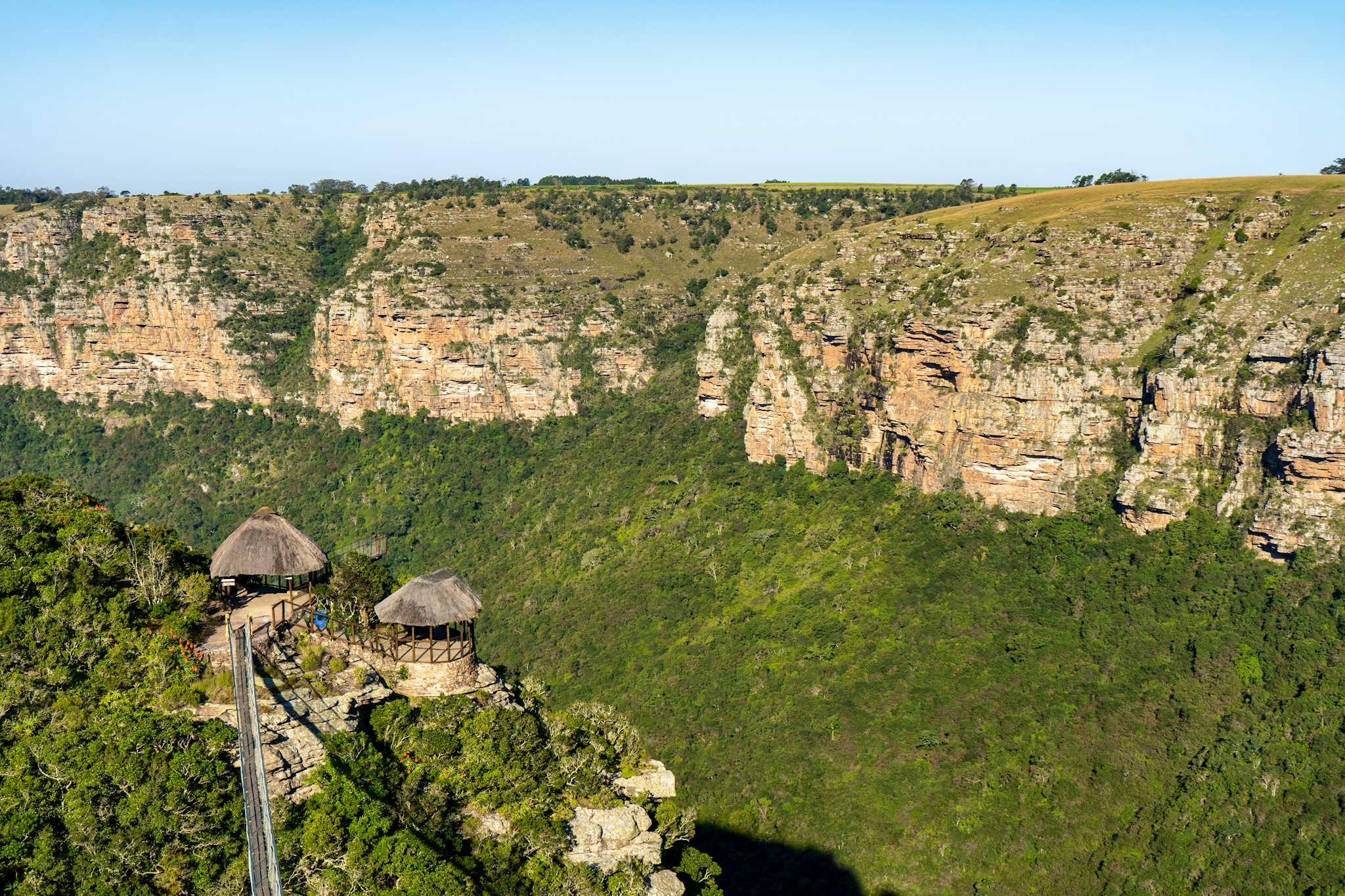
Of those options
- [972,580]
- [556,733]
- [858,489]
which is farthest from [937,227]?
[556,733]

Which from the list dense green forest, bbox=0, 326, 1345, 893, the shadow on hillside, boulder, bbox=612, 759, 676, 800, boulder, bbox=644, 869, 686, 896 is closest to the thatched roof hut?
boulder, bbox=612, 759, 676, 800

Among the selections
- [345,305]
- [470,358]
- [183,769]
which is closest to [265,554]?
[183,769]

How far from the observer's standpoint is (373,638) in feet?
139

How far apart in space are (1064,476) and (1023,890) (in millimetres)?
30532

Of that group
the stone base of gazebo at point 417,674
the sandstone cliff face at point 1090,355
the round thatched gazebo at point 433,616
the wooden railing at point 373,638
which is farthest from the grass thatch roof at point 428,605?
the sandstone cliff face at point 1090,355

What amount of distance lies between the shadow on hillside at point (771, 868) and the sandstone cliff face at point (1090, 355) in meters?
31.7

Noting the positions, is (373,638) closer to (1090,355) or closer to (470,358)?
(1090,355)

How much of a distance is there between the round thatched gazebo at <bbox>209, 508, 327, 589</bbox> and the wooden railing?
1.47 metres

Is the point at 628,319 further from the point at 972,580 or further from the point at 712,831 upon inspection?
the point at 712,831

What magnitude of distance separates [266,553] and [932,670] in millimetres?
42370

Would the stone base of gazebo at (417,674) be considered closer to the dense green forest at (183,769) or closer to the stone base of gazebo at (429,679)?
the stone base of gazebo at (429,679)

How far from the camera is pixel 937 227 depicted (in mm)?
92438

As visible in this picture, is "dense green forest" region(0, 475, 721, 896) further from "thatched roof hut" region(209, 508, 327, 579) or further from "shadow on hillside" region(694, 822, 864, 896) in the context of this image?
"shadow on hillside" region(694, 822, 864, 896)

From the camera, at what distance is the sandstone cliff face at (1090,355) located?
68.7 metres
